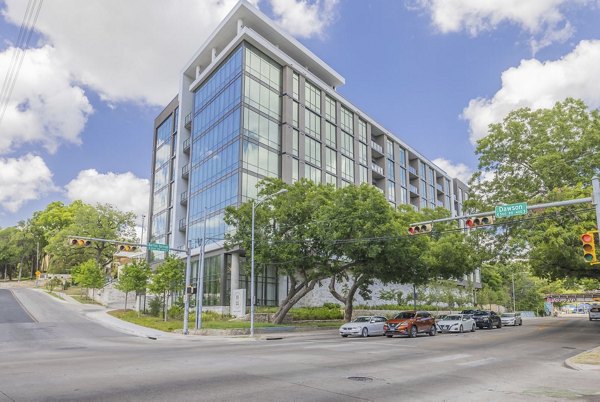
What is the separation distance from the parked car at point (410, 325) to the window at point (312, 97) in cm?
3040

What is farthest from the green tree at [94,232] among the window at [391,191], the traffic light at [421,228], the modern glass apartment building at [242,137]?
the traffic light at [421,228]

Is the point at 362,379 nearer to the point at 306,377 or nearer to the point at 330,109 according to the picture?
the point at 306,377

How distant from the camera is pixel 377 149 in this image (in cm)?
6775

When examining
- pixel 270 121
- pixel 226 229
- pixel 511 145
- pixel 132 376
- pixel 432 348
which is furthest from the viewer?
pixel 270 121

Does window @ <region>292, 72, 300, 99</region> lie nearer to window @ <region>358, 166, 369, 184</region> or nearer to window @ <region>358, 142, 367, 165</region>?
window @ <region>358, 142, 367, 165</region>

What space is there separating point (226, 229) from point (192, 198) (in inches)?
428

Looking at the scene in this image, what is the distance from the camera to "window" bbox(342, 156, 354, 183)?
5872 cm

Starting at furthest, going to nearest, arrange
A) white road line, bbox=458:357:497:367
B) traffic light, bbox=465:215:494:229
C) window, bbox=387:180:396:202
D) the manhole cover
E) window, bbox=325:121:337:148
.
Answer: window, bbox=387:180:396:202 < window, bbox=325:121:337:148 < traffic light, bbox=465:215:494:229 < white road line, bbox=458:357:497:367 < the manhole cover

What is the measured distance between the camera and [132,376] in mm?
11367

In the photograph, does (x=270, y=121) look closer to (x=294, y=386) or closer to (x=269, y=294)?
(x=269, y=294)

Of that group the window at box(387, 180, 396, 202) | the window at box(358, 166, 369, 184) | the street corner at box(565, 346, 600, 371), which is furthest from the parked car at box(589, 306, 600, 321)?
the street corner at box(565, 346, 600, 371)

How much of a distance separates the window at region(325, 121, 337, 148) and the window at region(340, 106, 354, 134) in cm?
253

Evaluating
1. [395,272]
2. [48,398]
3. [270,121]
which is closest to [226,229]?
[270,121]

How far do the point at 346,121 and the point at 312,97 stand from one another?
823 centimetres
